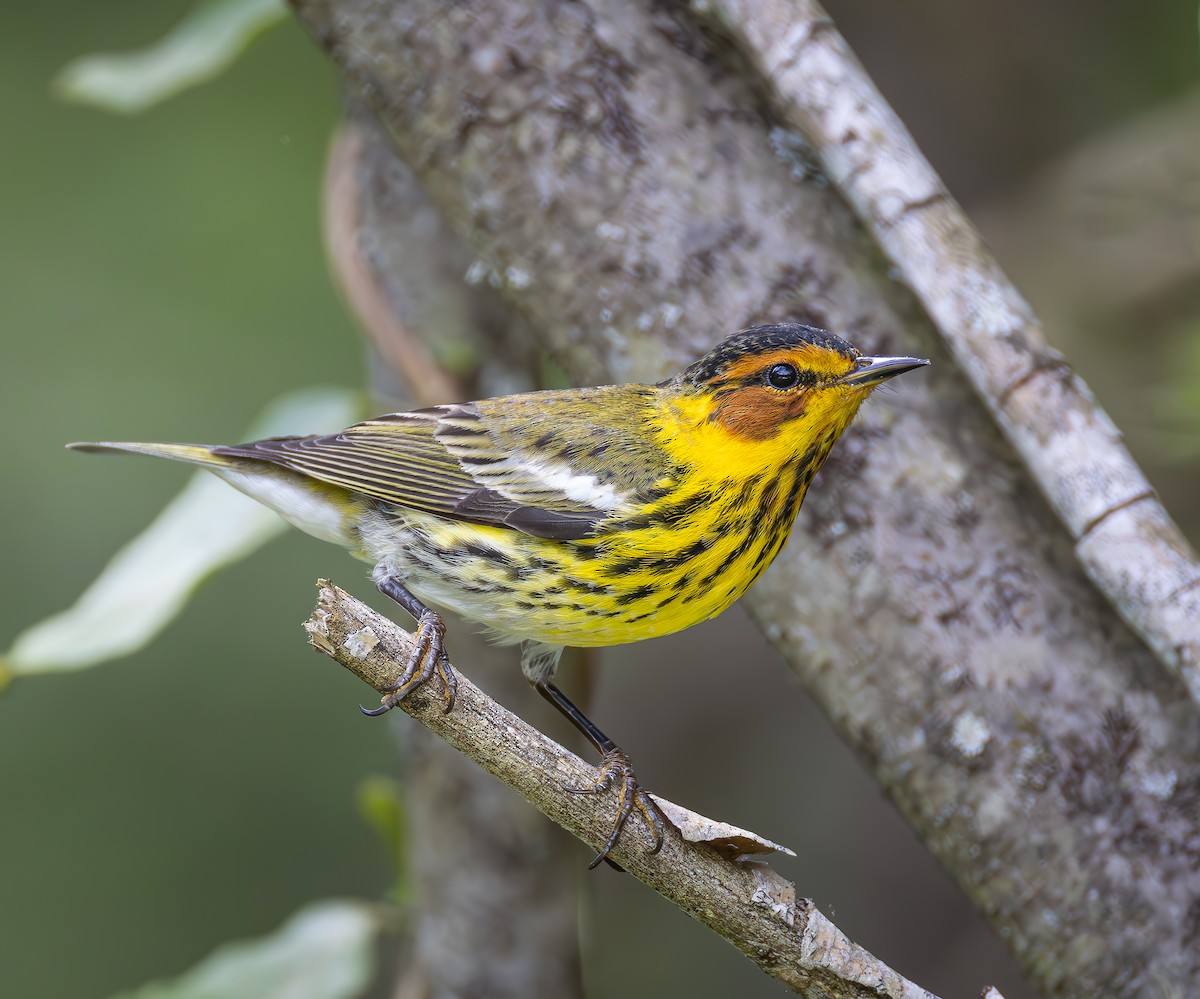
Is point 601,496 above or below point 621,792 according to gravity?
above

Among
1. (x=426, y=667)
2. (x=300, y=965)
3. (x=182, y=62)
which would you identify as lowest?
(x=300, y=965)

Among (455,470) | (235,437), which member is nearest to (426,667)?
(455,470)

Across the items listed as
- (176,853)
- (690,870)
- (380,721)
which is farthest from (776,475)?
(176,853)

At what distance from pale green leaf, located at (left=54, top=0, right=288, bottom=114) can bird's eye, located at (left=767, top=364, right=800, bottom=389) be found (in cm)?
177

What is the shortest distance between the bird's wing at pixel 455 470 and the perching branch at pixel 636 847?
58 cm

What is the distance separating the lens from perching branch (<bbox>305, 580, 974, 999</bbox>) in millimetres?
2078

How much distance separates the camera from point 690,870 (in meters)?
2.26

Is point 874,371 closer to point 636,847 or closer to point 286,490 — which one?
point 636,847

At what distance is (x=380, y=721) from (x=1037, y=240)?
3.38 meters

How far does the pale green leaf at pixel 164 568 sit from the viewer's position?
112 inches

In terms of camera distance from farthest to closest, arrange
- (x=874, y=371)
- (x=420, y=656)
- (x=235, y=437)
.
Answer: (x=235, y=437) < (x=874, y=371) < (x=420, y=656)

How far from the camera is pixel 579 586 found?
2576 mm

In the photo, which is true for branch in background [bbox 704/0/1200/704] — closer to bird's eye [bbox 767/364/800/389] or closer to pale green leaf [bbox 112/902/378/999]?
bird's eye [bbox 767/364/800/389]

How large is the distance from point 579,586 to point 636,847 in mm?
555
